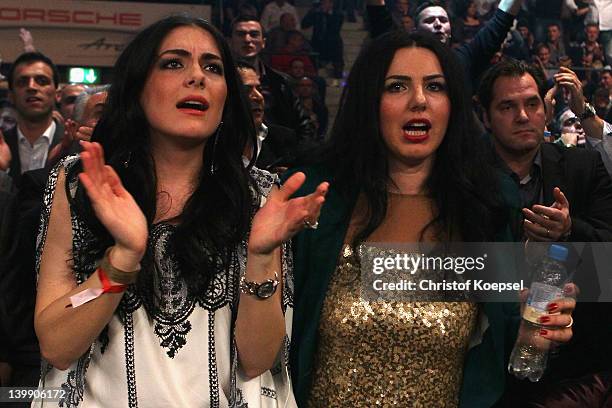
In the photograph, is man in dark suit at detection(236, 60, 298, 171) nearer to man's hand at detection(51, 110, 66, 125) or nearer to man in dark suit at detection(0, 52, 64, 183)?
man in dark suit at detection(0, 52, 64, 183)

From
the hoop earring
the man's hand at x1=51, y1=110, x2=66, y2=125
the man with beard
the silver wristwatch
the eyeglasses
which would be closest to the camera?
the silver wristwatch

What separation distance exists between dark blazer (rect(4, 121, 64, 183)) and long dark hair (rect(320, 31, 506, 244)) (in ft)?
9.03

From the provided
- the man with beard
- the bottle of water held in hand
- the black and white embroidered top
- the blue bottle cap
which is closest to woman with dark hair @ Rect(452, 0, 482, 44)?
the man with beard

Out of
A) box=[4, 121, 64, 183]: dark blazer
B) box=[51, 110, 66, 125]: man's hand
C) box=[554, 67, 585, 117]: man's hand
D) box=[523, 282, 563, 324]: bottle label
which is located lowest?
box=[4, 121, 64, 183]: dark blazer

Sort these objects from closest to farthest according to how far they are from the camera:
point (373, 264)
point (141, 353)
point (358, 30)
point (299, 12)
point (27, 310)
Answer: point (141, 353)
point (373, 264)
point (27, 310)
point (358, 30)
point (299, 12)

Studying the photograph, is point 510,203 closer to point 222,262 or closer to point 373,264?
point 373,264

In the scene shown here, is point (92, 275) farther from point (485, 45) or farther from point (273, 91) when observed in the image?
point (485, 45)

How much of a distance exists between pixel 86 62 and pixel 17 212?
6.16 meters

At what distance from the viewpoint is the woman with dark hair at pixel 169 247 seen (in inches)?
81.1

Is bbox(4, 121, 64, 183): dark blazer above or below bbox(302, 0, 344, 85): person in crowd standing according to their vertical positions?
below

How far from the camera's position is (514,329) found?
2.59m

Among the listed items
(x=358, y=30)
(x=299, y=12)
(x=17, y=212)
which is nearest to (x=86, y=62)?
(x=299, y=12)

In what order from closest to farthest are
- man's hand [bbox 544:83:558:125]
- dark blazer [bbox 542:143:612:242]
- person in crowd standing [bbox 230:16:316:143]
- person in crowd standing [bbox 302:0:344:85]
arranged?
dark blazer [bbox 542:143:612:242] < man's hand [bbox 544:83:558:125] < person in crowd standing [bbox 230:16:316:143] < person in crowd standing [bbox 302:0:344:85]

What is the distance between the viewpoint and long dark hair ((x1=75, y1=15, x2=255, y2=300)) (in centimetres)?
222
